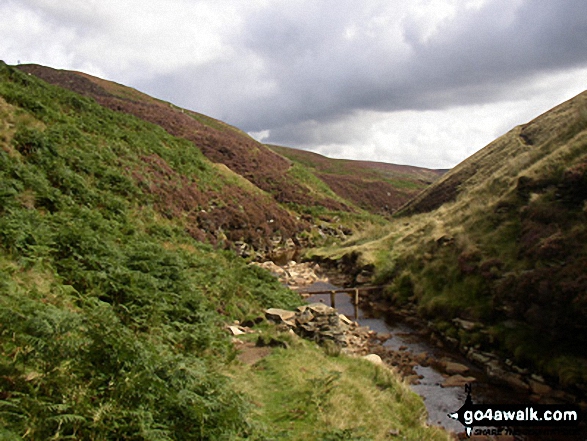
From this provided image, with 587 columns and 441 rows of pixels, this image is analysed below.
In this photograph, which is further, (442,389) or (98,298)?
(442,389)

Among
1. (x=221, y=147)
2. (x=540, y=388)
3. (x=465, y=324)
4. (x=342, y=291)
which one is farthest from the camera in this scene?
(x=221, y=147)

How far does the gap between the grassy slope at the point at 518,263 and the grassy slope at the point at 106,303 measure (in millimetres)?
6275

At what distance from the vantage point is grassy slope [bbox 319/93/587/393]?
41.8 feet

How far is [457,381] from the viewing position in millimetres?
13266

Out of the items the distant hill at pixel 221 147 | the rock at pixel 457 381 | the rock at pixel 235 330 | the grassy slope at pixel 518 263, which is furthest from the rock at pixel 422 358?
the distant hill at pixel 221 147

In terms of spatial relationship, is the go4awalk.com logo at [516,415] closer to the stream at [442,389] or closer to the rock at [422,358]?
the stream at [442,389]

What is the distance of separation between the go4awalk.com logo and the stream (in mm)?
251

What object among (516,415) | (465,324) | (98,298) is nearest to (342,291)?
(465,324)

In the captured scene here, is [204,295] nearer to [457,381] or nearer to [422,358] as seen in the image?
[422,358]

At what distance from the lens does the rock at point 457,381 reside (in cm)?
1304

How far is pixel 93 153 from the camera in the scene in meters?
19.2

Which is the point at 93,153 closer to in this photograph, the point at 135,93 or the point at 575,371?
the point at 575,371

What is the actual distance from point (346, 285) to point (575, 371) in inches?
677

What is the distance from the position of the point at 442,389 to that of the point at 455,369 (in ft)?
5.58
